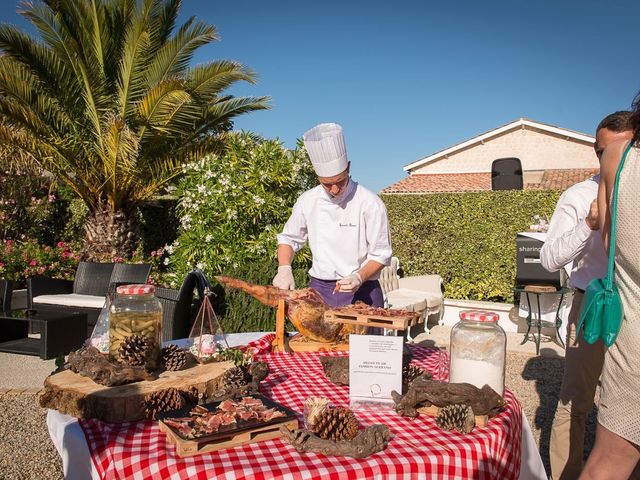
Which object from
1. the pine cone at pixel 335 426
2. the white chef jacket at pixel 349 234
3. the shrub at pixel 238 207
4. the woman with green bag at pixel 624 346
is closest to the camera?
the pine cone at pixel 335 426

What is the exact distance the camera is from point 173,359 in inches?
81.7

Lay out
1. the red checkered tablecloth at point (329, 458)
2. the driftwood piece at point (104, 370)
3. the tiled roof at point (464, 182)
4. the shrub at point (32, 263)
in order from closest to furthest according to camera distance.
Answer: the red checkered tablecloth at point (329, 458), the driftwood piece at point (104, 370), the shrub at point (32, 263), the tiled roof at point (464, 182)

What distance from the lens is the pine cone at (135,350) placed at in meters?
1.94

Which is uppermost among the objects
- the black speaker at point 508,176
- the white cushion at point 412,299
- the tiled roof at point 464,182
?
the tiled roof at point 464,182

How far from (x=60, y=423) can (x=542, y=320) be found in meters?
8.18

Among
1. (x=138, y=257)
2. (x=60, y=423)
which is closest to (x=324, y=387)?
(x=60, y=423)

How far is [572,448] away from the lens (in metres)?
2.81

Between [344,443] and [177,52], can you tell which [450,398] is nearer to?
[344,443]

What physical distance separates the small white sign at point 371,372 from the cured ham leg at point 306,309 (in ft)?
2.14

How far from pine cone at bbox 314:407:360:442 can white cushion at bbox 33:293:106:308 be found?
6869 mm

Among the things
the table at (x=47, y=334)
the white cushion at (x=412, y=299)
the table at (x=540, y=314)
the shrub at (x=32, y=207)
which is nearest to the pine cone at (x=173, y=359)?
the table at (x=47, y=334)

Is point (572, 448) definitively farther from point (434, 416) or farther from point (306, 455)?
point (306, 455)

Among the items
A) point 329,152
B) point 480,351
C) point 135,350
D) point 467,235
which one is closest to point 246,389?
point 135,350

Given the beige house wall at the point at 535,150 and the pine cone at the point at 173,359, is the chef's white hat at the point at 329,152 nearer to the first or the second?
the pine cone at the point at 173,359
